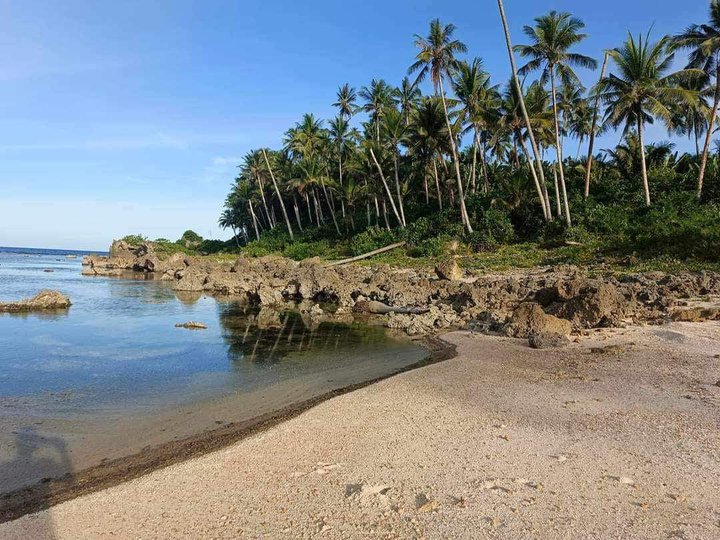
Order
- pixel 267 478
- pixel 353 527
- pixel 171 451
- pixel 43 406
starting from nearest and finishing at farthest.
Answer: pixel 353 527
pixel 267 478
pixel 171 451
pixel 43 406

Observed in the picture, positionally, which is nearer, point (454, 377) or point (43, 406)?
point (43, 406)

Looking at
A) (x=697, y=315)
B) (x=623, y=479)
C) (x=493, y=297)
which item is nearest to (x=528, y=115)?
(x=493, y=297)

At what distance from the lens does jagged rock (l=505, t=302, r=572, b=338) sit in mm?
13305

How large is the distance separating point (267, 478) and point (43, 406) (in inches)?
241

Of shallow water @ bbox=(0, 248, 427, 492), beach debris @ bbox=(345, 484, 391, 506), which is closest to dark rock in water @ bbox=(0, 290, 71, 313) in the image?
shallow water @ bbox=(0, 248, 427, 492)

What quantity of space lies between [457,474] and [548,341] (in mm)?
7799

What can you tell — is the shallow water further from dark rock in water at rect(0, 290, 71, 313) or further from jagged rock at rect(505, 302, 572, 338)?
jagged rock at rect(505, 302, 572, 338)

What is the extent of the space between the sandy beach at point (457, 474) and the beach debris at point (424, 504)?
0.06 feet

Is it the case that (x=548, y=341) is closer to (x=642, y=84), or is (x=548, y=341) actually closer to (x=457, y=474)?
(x=457, y=474)

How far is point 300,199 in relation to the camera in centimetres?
7394

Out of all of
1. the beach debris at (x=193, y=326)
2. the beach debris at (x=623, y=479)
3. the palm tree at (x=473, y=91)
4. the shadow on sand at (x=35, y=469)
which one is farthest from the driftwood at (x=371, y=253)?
the beach debris at (x=623, y=479)

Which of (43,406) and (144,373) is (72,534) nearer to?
(43,406)

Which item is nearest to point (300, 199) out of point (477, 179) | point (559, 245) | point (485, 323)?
point (477, 179)

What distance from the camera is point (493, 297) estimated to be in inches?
741
